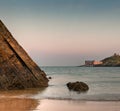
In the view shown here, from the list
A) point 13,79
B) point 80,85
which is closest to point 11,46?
point 13,79

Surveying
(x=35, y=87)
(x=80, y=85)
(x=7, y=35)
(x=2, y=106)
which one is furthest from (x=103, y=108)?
(x=7, y=35)

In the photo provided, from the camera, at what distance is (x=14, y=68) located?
1583 inches

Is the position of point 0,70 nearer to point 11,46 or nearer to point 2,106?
point 11,46

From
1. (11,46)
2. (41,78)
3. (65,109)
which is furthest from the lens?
(41,78)

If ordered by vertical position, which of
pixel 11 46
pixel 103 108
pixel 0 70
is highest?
pixel 11 46

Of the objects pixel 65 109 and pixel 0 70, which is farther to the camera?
pixel 0 70

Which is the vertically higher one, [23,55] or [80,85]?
[23,55]

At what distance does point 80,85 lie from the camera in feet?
132

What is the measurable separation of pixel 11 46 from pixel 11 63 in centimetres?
255

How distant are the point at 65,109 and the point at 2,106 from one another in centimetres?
422

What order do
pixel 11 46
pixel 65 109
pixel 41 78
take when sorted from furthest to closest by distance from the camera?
pixel 41 78 → pixel 11 46 → pixel 65 109

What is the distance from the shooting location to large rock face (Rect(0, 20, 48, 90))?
39.2 m

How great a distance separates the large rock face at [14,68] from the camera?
39156 mm

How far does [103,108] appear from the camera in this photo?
21.9 m
